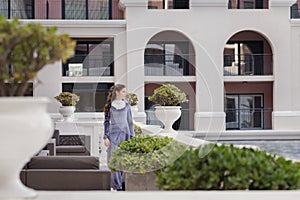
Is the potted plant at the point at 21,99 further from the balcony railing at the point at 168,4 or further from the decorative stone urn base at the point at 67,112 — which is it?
the balcony railing at the point at 168,4

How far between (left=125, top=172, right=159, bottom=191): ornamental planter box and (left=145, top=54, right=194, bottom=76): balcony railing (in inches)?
635

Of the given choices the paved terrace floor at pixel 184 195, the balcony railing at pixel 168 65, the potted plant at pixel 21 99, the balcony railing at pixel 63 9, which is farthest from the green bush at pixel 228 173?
the balcony railing at pixel 63 9

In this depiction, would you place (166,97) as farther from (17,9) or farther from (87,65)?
(17,9)

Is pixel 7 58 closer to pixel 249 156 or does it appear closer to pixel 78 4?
pixel 249 156

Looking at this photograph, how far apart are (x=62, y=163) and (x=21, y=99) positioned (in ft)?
10.1

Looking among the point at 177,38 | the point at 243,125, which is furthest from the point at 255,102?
the point at 177,38

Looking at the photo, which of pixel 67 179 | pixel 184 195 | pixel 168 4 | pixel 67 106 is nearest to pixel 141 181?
pixel 67 179

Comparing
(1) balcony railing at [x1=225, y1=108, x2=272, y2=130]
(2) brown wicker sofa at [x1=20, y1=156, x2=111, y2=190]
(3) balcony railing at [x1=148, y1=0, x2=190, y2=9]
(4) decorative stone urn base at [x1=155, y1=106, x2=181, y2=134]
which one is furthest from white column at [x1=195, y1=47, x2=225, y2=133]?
(2) brown wicker sofa at [x1=20, y1=156, x2=111, y2=190]

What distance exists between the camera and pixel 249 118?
75.6 feet

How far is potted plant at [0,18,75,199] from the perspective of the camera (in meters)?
2.46

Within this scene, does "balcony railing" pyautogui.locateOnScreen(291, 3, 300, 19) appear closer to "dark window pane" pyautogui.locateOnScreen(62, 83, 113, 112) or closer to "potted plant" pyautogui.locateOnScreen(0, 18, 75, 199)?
"dark window pane" pyautogui.locateOnScreen(62, 83, 113, 112)

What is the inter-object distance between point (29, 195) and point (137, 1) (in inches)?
789

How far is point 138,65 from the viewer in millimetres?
21906

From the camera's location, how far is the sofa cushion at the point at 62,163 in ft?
17.7
